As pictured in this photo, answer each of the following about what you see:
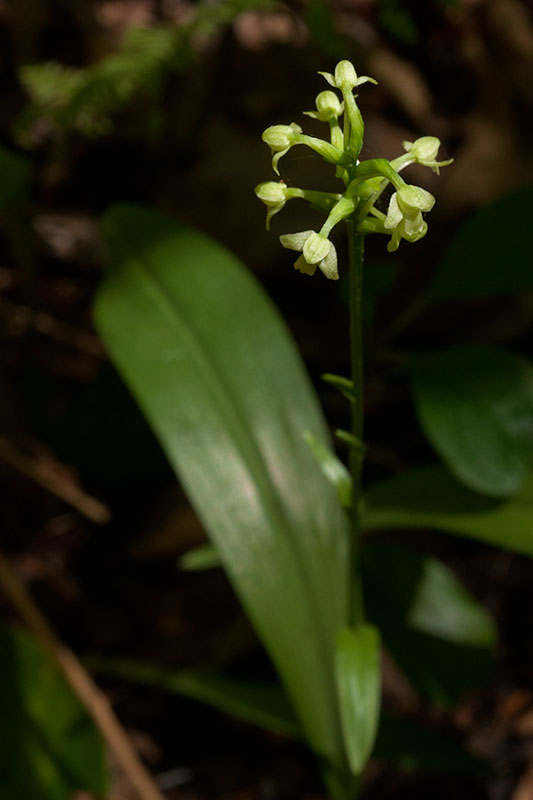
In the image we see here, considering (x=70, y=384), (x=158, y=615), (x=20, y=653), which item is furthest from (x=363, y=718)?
(x=70, y=384)

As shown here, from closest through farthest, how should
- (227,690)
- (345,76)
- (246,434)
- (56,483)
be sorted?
(345,76) → (246,434) → (227,690) → (56,483)

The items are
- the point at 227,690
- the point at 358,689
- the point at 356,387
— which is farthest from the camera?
the point at 227,690

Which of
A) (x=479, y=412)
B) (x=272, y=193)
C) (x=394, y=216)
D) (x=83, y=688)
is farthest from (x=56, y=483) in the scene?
(x=394, y=216)

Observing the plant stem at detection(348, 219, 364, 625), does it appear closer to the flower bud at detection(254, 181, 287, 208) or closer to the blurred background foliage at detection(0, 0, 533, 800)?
the flower bud at detection(254, 181, 287, 208)

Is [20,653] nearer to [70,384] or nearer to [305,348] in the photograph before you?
[70,384]

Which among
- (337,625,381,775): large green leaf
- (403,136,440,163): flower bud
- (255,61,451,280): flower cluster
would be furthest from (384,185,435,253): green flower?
(337,625,381,775): large green leaf

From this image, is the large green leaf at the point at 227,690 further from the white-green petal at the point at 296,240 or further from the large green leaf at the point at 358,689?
the white-green petal at the point at 296,240

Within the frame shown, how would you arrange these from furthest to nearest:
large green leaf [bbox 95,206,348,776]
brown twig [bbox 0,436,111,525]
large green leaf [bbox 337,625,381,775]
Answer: brown twig [bbox 0,436,111,525], large green leaf [bbox 95,206,348,776], large green leaf [bbox 337,625,381,775]

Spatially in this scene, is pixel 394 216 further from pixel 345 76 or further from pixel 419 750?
pixel 419 750

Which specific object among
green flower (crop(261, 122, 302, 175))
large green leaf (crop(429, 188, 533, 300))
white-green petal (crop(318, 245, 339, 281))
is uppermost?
green flower (crop(261, 122, 302, 175))
